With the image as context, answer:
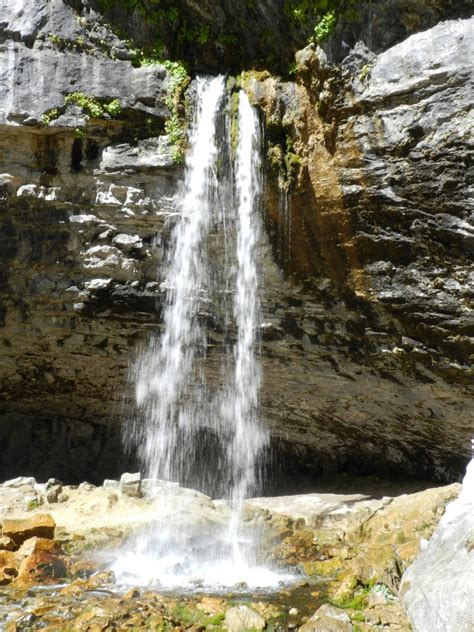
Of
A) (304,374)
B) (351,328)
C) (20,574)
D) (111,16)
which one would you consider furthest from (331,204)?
(20,574)

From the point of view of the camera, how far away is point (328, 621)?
4562mm

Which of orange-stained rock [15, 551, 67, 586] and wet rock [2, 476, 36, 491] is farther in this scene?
wet rock [2, 476, 36, 491]

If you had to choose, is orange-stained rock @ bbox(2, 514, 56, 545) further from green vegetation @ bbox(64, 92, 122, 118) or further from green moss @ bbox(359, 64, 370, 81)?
green moss @ bbox(359, 64, 370, 81)

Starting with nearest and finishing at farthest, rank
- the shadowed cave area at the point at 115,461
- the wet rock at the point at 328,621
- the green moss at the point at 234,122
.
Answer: the wet rock at the point at 328,621 < the green moss at the point at 234,122 < the shadowed cave area at the point at 115,461

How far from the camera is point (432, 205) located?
20.9 ft

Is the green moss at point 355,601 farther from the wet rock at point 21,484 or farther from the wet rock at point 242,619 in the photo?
the wet rock at point 21,484

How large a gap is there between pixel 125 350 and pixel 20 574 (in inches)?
177

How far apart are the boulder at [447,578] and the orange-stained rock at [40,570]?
3437mm

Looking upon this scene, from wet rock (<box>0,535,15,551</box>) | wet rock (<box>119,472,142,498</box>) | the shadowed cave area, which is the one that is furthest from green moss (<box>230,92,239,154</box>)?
the shadowed cave area

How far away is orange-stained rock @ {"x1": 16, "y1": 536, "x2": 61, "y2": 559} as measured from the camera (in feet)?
20.0

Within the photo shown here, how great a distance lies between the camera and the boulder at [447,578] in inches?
154

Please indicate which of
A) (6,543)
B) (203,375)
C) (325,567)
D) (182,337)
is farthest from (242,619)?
(203,375)

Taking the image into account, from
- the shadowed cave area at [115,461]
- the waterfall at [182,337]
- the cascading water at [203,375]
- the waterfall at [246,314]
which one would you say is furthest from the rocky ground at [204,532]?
the waterfall at [182,337]

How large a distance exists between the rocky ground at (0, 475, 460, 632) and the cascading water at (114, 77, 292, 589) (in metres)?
0.34
